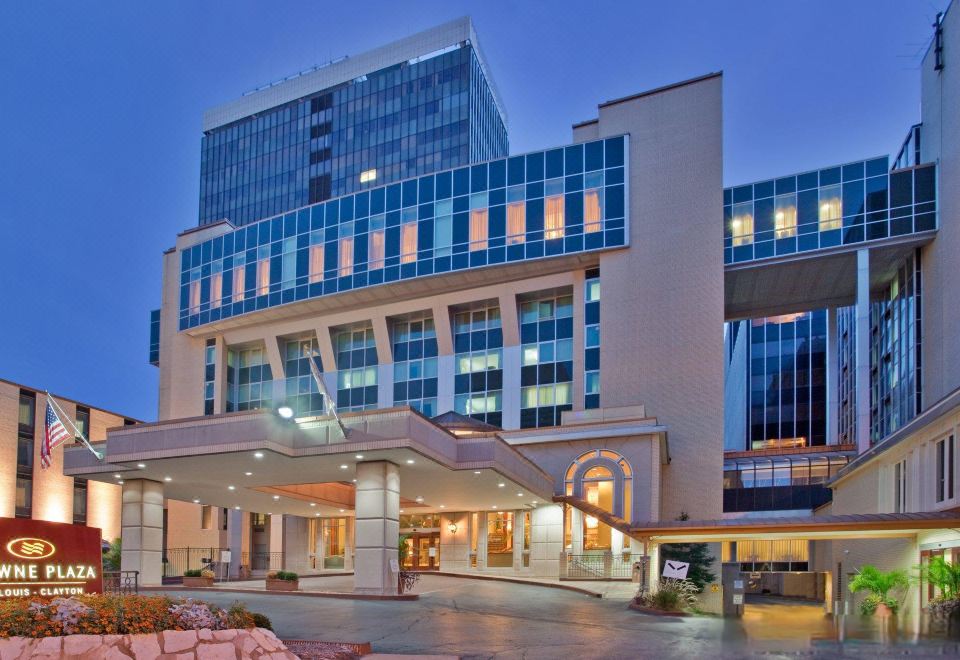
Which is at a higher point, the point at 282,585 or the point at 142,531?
the point at 142,531

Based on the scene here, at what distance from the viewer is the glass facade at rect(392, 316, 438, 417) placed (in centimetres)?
5659

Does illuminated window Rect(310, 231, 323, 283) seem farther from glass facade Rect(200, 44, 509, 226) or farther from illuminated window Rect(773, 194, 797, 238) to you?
glass facade Rect(200, 44, 509, 226)

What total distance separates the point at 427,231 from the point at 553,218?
834cm

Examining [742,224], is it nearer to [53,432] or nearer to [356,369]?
[356,369]

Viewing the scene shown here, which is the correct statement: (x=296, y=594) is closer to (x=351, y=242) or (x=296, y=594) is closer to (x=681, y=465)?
(x=681, y=465)

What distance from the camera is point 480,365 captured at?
5538cm

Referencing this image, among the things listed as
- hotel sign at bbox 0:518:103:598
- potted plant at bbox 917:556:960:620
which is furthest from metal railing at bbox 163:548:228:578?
potted plant at bbox 917:556:960:620

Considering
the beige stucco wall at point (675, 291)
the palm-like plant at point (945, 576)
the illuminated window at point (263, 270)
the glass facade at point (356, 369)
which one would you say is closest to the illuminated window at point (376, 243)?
the glass facade at point (356, 369)

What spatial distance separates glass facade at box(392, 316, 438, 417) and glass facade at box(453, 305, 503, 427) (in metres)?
1.73

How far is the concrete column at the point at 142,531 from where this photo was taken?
3616 centimetres

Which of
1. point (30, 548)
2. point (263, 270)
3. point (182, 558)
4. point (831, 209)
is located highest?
point (831, 209)

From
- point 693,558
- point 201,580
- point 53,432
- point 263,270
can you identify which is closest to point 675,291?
point 693,558

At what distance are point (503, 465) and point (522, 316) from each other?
859 inches

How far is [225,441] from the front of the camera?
2905 cm
